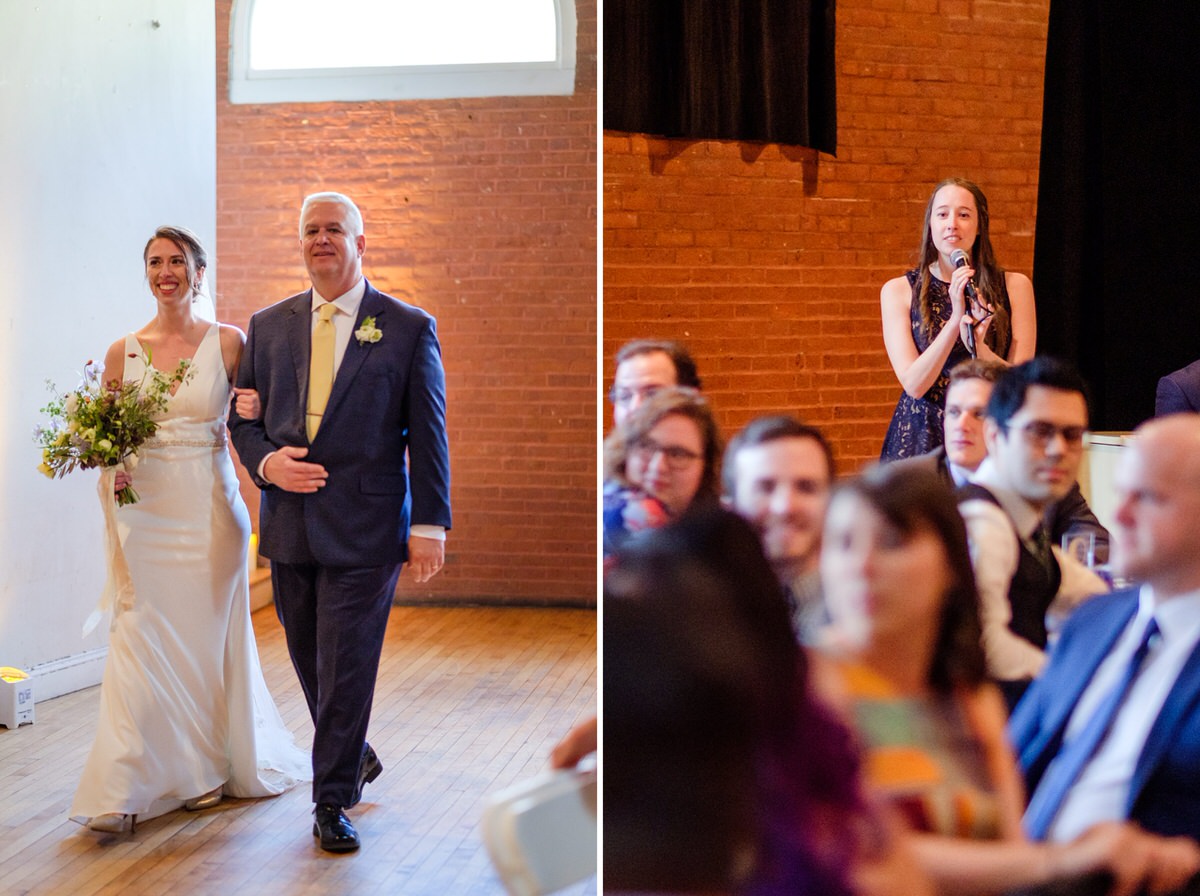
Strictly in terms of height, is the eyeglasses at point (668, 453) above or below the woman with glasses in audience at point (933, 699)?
above

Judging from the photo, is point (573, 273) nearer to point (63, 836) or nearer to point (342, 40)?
point (342, 40)

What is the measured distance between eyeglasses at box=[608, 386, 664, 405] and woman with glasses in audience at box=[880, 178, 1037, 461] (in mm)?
361

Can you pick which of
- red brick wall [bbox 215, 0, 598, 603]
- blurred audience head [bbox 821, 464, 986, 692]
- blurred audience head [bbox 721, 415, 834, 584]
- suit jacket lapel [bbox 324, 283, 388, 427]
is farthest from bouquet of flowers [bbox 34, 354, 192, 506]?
red brick wall [bbox 215, 0, 598, 603]

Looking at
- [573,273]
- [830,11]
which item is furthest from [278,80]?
[830,11]

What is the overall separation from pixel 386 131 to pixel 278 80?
679 millimetres

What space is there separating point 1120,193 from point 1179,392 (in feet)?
1.04

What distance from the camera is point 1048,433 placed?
180cm

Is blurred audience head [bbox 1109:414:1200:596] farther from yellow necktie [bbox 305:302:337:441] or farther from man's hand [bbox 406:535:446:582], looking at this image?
yellow necktie [bbox 305:302:337:441]

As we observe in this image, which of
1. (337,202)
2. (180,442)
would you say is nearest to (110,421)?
(180,442)

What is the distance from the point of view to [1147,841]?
1.76m

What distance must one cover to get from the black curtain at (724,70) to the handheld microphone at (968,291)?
24 centimetres

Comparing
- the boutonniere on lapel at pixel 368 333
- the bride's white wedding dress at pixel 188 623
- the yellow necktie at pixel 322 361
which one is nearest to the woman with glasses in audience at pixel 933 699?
the boutonniere on lapel at pixel 368 333

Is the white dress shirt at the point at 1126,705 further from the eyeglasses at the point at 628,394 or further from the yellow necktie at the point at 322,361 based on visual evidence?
the yellow necktie at the point at 322,361

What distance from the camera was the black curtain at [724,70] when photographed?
1.82 meters
